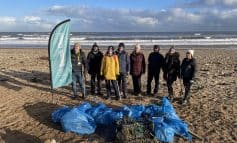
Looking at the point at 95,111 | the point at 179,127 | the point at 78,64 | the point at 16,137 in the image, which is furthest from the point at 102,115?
the point at 78,64

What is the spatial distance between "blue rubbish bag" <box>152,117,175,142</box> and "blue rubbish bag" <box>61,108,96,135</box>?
146 cm

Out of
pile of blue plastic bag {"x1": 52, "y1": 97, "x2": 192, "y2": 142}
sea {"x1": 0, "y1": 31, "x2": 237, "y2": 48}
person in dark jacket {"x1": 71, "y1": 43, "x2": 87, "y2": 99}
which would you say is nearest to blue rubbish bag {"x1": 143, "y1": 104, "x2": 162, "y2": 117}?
pile of blue plastic bag {"x1": 52, "y1": 97, "x2": 192, "y2": 142}

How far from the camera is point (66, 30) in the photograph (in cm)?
1112

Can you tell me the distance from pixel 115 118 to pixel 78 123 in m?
0.86

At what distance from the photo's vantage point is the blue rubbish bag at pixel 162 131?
8758mm

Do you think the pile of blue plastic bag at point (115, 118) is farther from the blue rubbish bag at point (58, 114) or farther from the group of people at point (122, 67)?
the group of people at point (122, 67)

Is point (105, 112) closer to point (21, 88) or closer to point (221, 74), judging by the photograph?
point (21, 88)

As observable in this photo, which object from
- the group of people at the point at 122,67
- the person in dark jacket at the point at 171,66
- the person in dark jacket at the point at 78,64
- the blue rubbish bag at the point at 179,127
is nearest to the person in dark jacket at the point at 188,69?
the group of people at the point at 122,67

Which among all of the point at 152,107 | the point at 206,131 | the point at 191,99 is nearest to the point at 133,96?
the point at 191,99

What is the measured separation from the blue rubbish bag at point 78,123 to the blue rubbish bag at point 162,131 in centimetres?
146

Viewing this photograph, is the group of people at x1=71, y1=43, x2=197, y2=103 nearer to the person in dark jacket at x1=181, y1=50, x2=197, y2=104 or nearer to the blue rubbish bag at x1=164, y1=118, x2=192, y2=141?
the person in dark jacket at x1=181, y1=50, x2=197, y2=104

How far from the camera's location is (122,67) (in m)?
11.7

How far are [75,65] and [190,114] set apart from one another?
351cm

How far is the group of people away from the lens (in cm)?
1137
